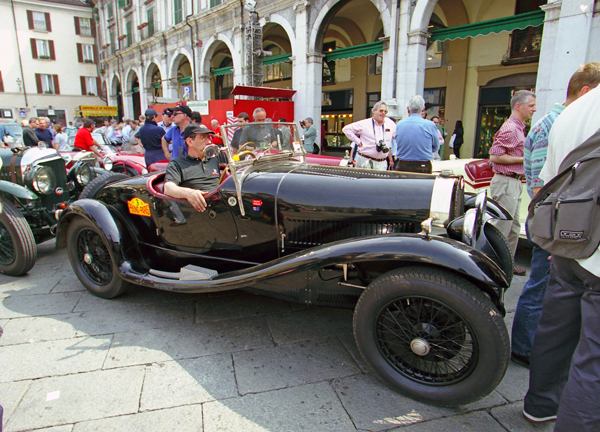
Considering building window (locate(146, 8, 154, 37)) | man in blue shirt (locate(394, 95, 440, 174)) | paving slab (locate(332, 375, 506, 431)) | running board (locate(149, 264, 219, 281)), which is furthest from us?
building window (locate(146, 8, 154, 37))

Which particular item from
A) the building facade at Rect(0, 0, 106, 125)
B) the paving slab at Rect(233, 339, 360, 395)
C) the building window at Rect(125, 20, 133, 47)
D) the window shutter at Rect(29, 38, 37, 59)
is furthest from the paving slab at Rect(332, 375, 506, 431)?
the window shutter at Rect(29, 38, 37, 59)

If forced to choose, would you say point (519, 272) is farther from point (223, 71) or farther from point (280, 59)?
point (223, 71)

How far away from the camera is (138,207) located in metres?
3.19

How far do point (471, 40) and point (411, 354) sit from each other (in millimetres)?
12630

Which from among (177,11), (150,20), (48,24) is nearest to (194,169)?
(177,11)

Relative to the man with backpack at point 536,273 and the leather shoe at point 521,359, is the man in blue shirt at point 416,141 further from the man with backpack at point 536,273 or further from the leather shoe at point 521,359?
the leather shoe at point 521,359

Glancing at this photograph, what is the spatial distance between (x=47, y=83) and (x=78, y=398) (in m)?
38.9

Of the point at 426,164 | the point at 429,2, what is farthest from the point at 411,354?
the point at 429,2

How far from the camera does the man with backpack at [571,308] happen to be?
54.6 inches

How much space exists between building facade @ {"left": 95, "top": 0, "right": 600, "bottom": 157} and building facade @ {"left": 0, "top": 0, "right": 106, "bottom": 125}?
17.1 meters

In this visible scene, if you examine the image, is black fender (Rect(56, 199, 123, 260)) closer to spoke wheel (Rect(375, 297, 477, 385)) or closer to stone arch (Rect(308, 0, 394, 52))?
spoke wheel (Rect(375, 297, 477, 385))

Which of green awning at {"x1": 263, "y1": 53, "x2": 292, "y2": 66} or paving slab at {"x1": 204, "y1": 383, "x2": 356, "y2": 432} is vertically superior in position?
green awning at {"x1": 263, "y1": 53, "x2": 292, "y2": 66}

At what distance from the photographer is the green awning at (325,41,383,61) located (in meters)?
10.4

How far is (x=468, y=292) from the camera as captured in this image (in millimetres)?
1785
